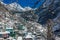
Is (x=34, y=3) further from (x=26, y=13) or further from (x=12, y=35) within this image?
(x=12, y=35)

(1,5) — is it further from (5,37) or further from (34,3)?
(5,37)

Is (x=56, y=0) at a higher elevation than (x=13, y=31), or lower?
higher

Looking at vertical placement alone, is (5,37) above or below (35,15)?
below

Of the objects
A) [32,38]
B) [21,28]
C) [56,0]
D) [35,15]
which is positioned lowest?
[32,38]

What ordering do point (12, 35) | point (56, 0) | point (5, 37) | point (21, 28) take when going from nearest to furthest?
point (5, 37)
point (12, 35)
point (21, 28)
point (56, 0)

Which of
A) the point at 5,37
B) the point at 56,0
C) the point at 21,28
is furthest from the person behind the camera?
the point at 56,0

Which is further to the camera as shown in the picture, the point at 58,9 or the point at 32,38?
the point at 58,9

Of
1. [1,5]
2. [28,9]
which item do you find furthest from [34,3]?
[1,5]

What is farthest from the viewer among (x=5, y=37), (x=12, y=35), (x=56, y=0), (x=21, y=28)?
(x=56, y=0)

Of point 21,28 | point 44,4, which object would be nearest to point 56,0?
point 44,4
